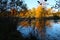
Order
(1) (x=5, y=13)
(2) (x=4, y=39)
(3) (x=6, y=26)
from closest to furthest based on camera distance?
(2) (x=4, y=39)
(3) (x=6, y=26)
(1) (x=5, y=13)

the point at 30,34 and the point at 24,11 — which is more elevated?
the point at 24,11

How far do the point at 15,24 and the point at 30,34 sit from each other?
1.22 m

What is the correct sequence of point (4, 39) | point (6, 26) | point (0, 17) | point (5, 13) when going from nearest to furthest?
point (4, 39)
point (6, 26)
point (0, 17)
point (5, 13)

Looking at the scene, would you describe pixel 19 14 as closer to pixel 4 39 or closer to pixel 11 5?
pixel 11 5

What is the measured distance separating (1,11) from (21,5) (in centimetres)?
124

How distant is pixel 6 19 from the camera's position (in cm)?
1054

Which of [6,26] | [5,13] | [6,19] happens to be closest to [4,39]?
[6,26]

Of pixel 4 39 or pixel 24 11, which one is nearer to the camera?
pixel 4 39

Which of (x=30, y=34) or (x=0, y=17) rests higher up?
(x=0, y=17)

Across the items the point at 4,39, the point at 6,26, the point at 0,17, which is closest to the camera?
the point at 4,39

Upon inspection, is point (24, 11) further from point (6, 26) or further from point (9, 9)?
point (6, 26)

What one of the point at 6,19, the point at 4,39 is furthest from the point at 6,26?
the point at 4,39

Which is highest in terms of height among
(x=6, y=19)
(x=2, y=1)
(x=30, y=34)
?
(x=2, y=1)

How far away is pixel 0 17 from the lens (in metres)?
10.6
